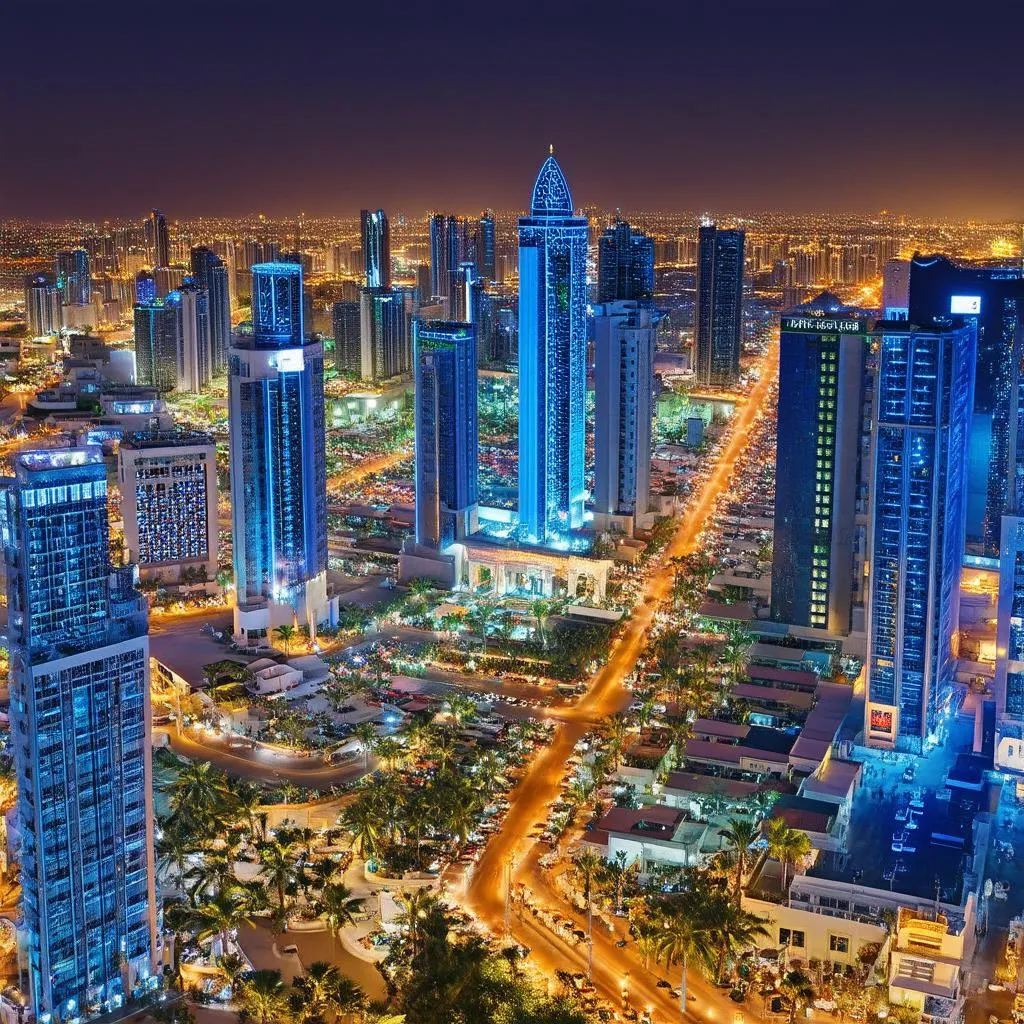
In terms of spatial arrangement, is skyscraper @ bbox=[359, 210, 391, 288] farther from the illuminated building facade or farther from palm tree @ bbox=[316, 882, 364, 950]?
palm tree @ bbox=[316, 882, 364, 950]

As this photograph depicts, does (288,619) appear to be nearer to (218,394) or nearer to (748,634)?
(748,634)

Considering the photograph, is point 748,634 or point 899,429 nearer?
point 899,429

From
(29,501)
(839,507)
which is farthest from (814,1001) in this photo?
(839,507)

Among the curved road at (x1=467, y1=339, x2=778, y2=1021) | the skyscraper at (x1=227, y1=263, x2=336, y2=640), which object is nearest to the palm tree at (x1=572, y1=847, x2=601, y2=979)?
the curved road at (x1=467, y1=339, x2=778, y2=1021)

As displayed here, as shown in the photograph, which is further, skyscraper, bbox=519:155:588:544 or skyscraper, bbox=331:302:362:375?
skyscraper, bbox=331:302:362:375

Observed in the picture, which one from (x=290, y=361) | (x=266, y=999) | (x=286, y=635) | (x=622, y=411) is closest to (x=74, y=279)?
(x=622, y=411)
